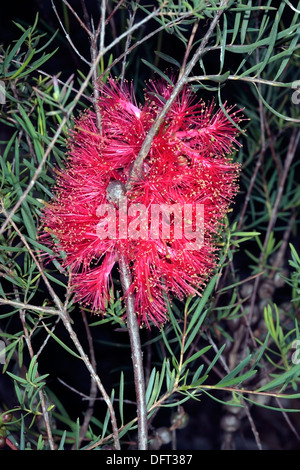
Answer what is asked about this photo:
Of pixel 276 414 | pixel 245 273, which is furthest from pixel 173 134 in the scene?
pixel 276 414

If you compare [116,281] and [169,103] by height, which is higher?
[169,103]

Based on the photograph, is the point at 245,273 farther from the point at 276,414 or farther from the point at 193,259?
the point at 193,259

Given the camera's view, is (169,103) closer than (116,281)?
Yes

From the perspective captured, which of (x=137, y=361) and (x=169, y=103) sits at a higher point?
(x=169, y=103)

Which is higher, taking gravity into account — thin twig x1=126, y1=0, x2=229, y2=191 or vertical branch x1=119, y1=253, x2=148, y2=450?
thin twig x1=126, y1=0, x2=229, y2=191

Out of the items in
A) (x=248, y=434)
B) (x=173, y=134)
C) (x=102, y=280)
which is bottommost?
(x=248, y=434)

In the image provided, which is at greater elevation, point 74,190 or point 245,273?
point 74,190

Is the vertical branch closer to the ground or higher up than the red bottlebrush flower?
closer to the ground

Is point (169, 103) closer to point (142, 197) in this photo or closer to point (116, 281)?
point (142, 197)

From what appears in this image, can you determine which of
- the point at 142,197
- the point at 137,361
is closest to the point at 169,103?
the point at 142,197
